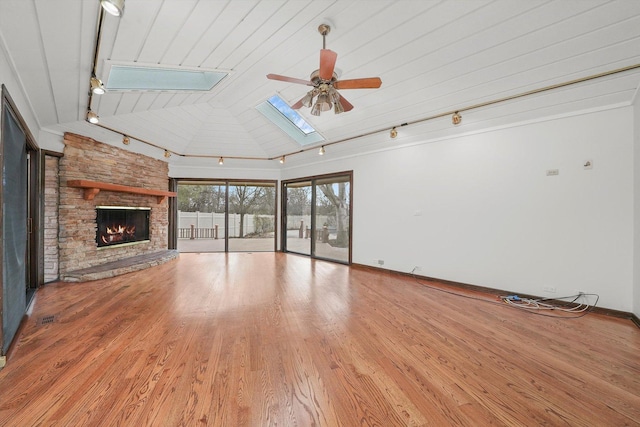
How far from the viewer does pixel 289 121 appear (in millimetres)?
5211

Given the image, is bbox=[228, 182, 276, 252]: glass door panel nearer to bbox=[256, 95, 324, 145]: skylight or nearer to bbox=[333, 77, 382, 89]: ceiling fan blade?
bbox=[256, 95, 324, 145]: skylight

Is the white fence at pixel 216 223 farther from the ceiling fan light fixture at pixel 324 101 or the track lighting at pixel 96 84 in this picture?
the ceiling fan light fixture at pixel 324 101

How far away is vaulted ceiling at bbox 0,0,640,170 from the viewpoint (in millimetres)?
2066

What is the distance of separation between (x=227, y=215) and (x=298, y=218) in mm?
2159

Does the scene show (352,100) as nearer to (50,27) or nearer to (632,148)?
(50,27)

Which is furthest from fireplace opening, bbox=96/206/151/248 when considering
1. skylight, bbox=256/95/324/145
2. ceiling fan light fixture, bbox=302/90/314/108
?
ceiling fan light fixture, bbox=302/90/314/108

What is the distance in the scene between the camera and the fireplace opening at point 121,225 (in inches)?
193

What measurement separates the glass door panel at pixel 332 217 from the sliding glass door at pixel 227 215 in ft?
5.82

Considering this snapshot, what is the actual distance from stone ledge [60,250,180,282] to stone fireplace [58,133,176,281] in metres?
0.08

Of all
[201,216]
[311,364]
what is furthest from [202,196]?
[311,364]

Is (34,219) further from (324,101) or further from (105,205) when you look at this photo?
(324,101)

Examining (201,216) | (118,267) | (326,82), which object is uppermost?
(326,82)

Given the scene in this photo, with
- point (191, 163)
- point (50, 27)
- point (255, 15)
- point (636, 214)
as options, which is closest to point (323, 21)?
point (255, 15)

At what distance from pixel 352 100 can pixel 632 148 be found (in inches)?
138
